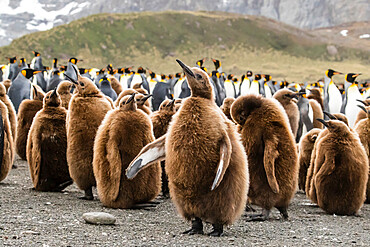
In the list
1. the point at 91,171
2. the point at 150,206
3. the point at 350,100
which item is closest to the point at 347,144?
the point at 150,206

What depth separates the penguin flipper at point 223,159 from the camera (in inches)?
161

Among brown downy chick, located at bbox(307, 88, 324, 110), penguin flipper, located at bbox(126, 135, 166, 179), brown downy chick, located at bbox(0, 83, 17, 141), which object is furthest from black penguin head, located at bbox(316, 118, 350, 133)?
brown downy chick, located at bbox(307, 88, 324, 110)

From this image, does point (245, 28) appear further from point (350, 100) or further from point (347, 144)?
point (347, 144)

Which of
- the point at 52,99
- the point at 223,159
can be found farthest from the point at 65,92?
the point at 223,159

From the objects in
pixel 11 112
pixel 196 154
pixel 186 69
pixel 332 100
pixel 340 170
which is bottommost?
pixel 332 100

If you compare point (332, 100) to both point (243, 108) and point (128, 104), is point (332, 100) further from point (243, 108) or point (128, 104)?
point (128, 104)

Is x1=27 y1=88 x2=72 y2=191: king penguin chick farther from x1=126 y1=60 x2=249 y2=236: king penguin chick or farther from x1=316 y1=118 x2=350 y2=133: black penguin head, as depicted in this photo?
x1=316 y1=118 x2=350 y2=133: black penguin head

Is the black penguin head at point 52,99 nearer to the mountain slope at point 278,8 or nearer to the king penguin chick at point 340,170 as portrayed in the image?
the king penguin chick at point 340,170

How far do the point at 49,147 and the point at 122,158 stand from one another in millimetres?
1339

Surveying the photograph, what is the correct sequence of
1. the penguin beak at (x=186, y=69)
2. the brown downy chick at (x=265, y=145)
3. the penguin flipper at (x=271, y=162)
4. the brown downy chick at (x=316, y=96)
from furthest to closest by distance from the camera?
the brown downy chick at (x=316, y=96) < the brown downy chick at (x=265, y=145) < the penguin flipper at (x=271, y=162) < the penguin beak at (x=186, y=69)

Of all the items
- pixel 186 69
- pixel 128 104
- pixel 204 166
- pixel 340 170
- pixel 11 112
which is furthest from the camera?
pixel 11 112

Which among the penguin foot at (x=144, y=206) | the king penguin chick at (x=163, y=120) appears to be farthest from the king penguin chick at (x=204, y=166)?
the king penguin chick at (x=163, y=120)

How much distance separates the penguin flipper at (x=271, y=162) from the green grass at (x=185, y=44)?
5691 cm

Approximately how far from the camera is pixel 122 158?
18.2 feet
